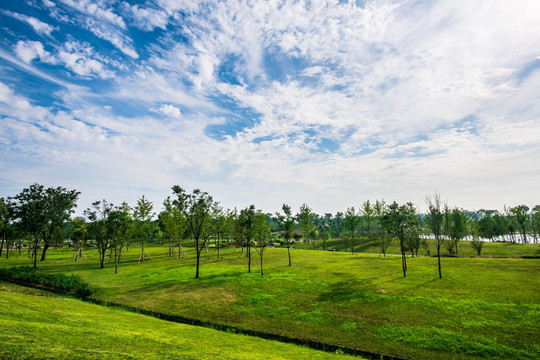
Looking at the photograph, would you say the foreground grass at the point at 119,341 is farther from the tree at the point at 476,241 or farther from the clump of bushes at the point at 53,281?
the tree at the point at 476,241

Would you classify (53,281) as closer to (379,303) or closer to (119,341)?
(119,341)

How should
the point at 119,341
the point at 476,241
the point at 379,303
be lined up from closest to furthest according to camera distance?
1. the point at 119,341
2. the point at 379,303
3. the point at 476,241

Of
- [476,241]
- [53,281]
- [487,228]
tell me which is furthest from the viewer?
[487,228]

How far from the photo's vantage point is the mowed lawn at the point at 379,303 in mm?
16453

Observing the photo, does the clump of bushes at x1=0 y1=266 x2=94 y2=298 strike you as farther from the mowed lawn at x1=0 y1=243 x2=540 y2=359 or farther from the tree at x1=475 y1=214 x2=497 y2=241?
the tree at x1=475 y1=214 x2=497 y2=241

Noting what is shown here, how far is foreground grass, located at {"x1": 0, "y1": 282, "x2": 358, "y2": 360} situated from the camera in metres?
9.80

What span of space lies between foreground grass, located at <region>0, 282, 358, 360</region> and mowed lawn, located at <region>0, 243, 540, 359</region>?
2941 mm

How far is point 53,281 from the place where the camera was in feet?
95.7

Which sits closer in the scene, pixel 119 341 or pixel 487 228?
pixel 119 341

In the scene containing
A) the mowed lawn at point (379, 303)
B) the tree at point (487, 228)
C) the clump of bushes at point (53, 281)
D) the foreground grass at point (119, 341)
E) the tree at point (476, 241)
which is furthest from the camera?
the tree at point (487, 228)

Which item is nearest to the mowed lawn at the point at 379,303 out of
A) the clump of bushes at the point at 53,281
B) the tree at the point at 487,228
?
the clump of bushes at the point at 53,281

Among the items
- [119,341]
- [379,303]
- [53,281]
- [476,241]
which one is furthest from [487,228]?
[53,281]

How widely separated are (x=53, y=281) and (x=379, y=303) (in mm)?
36094

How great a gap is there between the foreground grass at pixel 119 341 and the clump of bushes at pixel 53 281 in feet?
34.4
